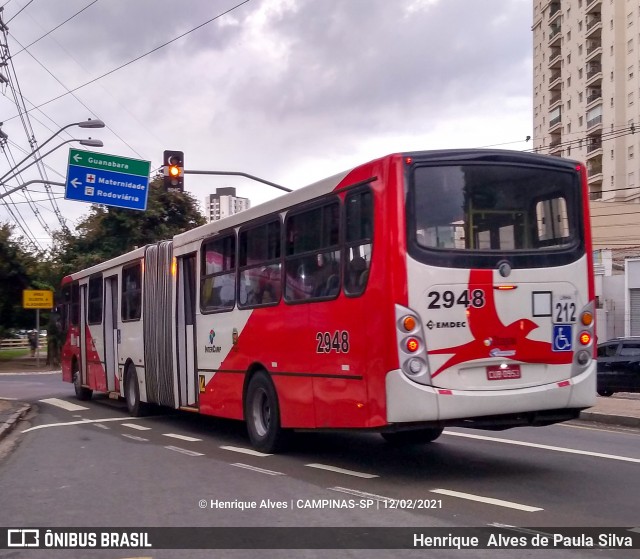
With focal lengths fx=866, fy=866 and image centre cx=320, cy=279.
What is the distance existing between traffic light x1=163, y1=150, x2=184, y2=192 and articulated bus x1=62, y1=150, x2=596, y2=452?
462 inches

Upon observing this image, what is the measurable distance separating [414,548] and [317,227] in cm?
454

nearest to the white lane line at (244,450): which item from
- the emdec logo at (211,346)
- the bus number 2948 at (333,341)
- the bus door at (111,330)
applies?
the emdec logo at (211,346)

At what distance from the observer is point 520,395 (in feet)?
29.2

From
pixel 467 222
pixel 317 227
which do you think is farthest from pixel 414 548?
pixel 317 227

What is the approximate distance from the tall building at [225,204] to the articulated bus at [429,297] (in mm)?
9459

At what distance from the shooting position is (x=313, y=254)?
10.1 metres

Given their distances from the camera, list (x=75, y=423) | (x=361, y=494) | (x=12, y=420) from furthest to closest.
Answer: (x=12, y=420) → (x=75, y=423) → (x=361, y=494)

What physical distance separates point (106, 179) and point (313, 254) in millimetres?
17373

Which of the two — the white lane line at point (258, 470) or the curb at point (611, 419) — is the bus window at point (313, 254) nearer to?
the white lane line at point (258, 470)

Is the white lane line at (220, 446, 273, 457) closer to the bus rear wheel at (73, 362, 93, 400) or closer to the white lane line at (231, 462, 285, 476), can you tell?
the white lane line at (231, 462, 285, 476)

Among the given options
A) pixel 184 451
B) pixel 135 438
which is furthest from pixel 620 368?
pixel 184 451

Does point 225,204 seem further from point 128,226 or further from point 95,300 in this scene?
point 95,300

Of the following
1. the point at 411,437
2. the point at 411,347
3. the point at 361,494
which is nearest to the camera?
the point at 361,494

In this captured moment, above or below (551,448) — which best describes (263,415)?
above
